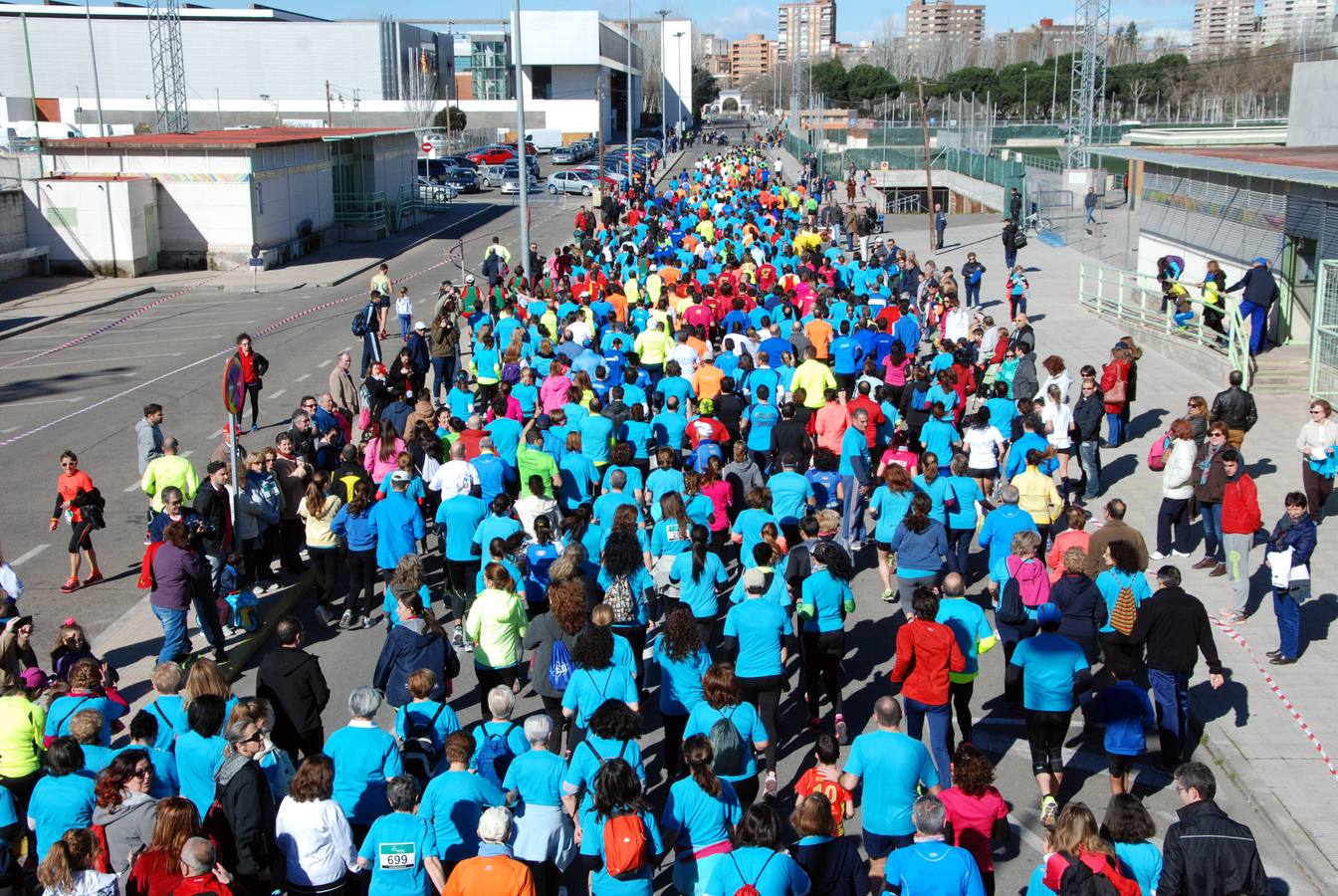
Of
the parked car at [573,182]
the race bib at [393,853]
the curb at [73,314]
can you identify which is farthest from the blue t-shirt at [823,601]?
the parked car at [573,182]

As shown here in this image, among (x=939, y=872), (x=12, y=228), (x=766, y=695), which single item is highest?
(x=12, y=228)

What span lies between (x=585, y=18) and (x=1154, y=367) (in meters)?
94.1

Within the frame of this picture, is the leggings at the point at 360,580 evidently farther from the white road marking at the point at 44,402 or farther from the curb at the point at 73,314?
the curb at the point at 73,314

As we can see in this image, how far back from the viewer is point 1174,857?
596cm

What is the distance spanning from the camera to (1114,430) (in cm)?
1614

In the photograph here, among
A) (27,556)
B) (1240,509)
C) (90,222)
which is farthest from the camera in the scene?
(90,222)

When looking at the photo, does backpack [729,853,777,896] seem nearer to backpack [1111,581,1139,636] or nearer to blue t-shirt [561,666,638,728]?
blue t-shirt [561,666,638,728]

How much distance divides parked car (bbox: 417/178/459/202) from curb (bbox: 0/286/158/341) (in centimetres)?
2244

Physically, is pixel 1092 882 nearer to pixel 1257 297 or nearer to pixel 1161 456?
pixel 1161 456

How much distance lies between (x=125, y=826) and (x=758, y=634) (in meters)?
3.75

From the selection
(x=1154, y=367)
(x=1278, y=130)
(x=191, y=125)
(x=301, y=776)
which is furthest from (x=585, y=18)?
(x=301, y=776)

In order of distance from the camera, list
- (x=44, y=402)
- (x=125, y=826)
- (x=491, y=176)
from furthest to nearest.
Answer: (x=491, y=176), (x=44, y=402), (x=125, y=826)

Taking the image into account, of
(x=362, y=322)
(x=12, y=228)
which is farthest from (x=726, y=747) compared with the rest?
(x=12, y=228)

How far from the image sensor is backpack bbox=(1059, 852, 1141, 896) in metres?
5.51
